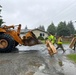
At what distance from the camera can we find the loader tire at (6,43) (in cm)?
1966

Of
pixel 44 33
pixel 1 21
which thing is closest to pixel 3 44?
pixel 1 21

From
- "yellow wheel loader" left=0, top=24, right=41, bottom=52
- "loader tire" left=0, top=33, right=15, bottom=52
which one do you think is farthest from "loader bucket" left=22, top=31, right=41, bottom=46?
"loader tire" left=0, top=33, right=15, bottom=52

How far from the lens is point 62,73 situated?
10375mm

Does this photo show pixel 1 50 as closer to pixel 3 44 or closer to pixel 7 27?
pixel 3 44

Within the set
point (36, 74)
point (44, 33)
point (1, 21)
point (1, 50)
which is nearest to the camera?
point (36, 74)

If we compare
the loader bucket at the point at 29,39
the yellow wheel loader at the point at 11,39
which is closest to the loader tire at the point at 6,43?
the yellow wheel loader at the point at 11,39

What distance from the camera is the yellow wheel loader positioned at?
19688 mm

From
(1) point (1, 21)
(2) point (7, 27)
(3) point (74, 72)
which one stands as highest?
(1) point (1, 21)

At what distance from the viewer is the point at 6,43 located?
19750mm

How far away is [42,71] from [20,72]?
875mm

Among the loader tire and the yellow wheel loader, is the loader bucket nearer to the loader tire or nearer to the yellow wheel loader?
the yellow wheel loader

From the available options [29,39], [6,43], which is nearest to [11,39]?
[6,43]

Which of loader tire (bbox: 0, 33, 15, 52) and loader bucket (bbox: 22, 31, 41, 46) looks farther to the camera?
loader bucket (bbox: 22, 31, 41, 46)

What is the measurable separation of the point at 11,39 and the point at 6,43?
457mm
